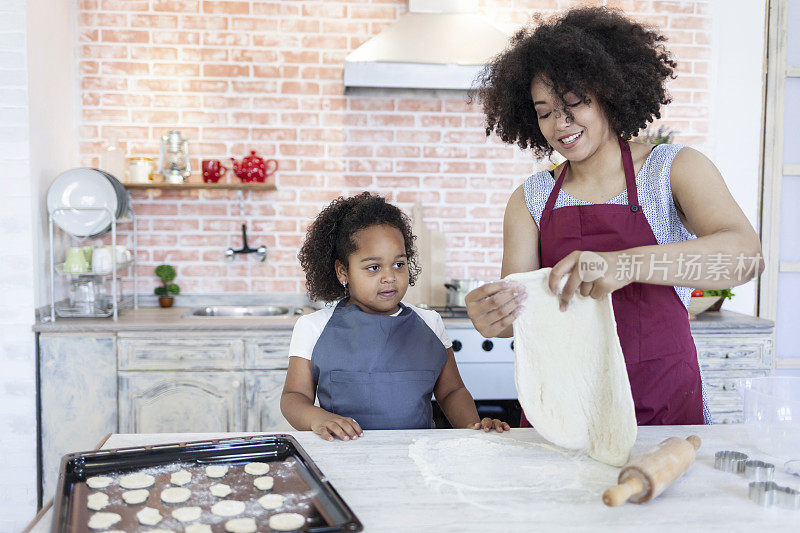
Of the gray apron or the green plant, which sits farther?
the green plant

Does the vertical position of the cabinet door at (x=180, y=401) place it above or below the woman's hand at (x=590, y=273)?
below

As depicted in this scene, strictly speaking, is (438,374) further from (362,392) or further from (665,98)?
(665,98)

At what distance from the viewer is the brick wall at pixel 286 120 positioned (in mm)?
2973

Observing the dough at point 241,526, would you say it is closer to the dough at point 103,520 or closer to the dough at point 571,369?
the dough at point 103,520

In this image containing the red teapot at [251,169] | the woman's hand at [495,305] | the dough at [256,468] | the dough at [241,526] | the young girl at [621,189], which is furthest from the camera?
the red teapot at [251,169]

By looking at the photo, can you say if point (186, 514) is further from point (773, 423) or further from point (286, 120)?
point (286, 120)

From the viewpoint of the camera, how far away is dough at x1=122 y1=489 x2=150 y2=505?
34.8 inches

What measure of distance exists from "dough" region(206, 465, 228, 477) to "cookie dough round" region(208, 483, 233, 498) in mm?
37

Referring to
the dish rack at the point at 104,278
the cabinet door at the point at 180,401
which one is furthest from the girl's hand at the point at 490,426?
the dish rack at the point at 104,278

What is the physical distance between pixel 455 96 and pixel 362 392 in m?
1.87

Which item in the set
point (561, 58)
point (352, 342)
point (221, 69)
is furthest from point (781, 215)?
point (221, 69)

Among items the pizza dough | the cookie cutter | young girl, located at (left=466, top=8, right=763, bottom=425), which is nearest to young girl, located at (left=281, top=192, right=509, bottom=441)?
young girl, located at (left=466, top=8, right=763, bottom=425)

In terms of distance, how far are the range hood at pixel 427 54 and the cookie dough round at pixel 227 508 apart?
1994 millimetres

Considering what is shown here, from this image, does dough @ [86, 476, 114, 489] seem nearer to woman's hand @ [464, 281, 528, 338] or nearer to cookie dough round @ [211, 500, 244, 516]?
cookie dough round @ [211, 500, 244, 516]
